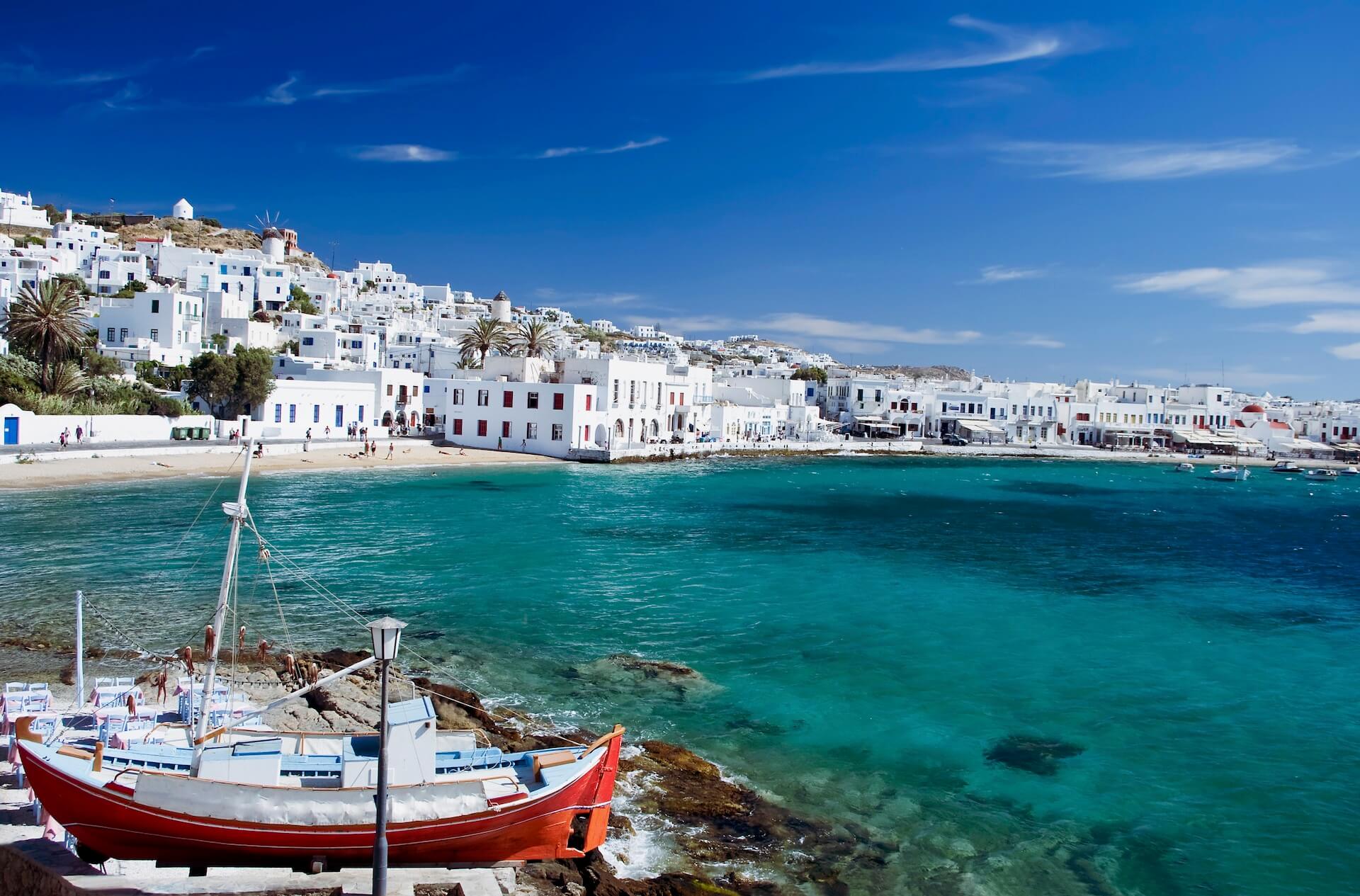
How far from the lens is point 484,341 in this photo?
70188 mm

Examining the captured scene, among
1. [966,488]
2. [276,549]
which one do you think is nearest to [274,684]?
[276,549]

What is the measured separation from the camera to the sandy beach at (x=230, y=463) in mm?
36750

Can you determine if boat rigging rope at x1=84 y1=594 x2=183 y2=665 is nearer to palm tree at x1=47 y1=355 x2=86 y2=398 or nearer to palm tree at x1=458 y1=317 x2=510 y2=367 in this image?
palm tree at x1=47 y1=355 x2=86 y2=398

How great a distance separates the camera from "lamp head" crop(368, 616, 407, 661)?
6.85 meters

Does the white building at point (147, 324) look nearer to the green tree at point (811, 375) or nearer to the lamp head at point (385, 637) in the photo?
the lamp head at point (385, 637)

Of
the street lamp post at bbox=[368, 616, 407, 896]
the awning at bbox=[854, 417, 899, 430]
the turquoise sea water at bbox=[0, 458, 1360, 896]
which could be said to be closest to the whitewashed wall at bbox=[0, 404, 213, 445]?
the turquoise sea water at bbox=[0, 458, 1360, 896]

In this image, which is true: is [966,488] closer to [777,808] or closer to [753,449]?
[753,449]

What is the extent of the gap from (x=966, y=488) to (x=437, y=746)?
5335 cm

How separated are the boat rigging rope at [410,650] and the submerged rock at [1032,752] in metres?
6.83

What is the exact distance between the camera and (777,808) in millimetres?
12148

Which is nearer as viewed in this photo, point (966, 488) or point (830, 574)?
point (830, 574)

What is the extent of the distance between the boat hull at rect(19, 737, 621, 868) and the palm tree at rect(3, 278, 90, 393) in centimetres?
4551

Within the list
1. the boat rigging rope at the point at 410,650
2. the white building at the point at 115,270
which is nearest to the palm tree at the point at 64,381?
the boat rigging rope at the point at 410,650

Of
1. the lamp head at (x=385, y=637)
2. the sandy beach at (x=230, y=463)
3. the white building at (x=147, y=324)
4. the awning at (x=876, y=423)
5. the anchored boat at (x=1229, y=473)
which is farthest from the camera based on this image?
the awning at (x=876, y=423)
